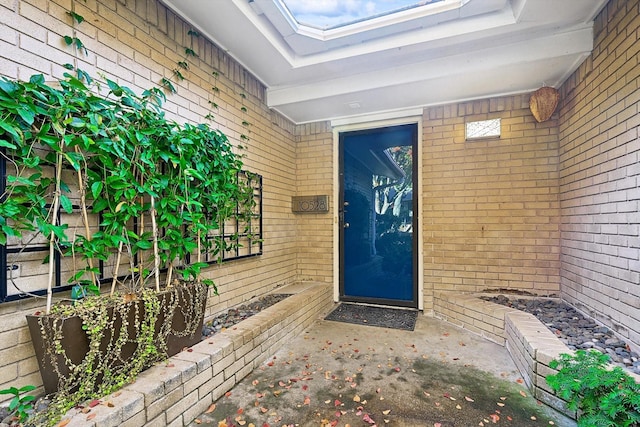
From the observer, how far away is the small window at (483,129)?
11.2 ft

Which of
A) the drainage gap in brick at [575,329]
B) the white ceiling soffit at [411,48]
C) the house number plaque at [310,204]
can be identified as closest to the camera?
the drainage gap in brick at [575,329]

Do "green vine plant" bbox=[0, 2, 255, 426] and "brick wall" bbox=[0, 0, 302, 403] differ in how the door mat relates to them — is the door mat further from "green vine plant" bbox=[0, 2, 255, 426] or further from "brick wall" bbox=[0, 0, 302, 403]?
"green vine plant" bbox=[0, 2, 255, 426]

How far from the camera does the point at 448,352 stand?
2590 mm

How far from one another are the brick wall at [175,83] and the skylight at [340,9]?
86cm

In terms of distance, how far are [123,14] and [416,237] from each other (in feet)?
11.4

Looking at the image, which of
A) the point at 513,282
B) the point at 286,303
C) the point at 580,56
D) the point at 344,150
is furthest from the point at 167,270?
the point at 580,56

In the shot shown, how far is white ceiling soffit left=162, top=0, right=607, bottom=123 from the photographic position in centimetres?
228

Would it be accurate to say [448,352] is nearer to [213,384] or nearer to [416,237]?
[416,237]

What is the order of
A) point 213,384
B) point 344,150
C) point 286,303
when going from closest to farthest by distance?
Answer: point 213,384
point 286,303
point 344,150

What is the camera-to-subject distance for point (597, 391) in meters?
1.45

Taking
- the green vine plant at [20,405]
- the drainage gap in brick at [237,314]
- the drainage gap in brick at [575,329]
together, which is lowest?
the drainage gap in brick at [237,314]

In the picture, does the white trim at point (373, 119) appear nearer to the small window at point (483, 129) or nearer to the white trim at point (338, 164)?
the white trim at point (338, 164)

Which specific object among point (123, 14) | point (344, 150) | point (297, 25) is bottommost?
point (344, 150)

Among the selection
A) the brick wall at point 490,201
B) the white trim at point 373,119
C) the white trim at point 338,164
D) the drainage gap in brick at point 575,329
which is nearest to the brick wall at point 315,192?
the white trim at point 338,164
